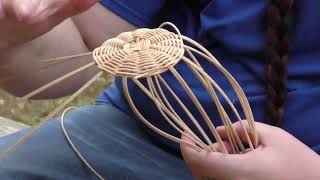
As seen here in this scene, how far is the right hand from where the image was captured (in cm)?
58

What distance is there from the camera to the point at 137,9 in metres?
0.82

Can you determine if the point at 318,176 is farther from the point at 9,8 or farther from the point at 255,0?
the point at 9,8

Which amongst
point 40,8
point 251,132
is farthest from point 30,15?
point 251,132

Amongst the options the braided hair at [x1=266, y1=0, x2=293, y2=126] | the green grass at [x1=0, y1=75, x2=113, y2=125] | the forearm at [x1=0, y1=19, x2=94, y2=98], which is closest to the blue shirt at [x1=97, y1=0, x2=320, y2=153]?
the braided hair at [x1=266, y1=0, x2=293, y2=126]

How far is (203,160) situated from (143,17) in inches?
10.6

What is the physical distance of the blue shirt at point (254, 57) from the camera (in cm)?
71

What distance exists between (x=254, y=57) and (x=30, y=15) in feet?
0.87

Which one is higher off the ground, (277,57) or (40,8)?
(40,8)

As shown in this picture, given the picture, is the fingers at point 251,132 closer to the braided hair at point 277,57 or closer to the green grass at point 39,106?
the braided hair at point 277,57

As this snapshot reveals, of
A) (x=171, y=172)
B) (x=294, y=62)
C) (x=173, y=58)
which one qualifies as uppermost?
(x=173, y=58)

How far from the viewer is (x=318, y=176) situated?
0.63 metres

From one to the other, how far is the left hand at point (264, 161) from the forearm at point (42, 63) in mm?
218

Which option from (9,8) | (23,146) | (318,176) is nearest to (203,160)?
(318,176)

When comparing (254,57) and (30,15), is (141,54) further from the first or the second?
(254,57)
